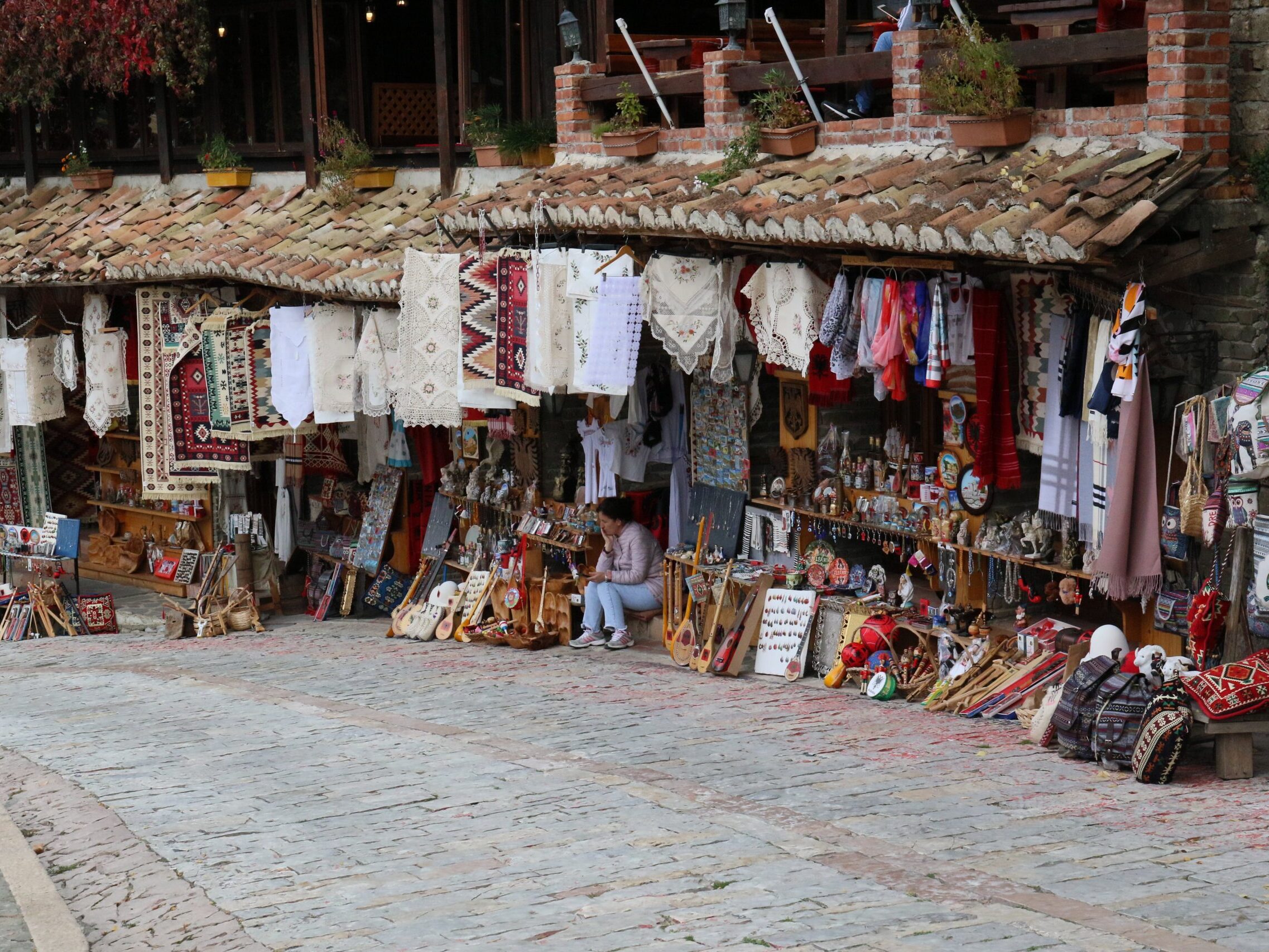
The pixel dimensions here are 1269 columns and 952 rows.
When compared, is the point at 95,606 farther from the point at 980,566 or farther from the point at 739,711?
the point at 980,566

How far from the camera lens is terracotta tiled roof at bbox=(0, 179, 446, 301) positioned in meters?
13.2

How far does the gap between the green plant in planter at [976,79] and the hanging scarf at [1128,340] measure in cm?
141

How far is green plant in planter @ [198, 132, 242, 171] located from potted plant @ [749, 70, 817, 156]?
6.91m

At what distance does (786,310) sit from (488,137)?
14.4 feet

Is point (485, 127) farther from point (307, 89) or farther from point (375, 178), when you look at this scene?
point (307, 89)

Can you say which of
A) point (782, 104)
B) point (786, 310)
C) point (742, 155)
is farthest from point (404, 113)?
point (786, 310)

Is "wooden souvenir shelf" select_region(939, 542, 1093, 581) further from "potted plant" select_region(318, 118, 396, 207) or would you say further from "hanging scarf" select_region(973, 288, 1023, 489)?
"potted plant" select_region(318, 118, 396, 207)

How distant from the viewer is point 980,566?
10.2m

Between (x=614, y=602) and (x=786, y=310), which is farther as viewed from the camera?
(x=614, y=602)

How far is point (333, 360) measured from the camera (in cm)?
1368

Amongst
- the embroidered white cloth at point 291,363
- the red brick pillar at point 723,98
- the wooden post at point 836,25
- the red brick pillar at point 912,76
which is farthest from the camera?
the embroidered white cloth at point 291,363

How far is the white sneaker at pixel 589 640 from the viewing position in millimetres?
12938

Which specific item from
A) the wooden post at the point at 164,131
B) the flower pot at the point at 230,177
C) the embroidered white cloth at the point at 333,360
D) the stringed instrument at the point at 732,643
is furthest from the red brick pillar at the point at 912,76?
the wooden post at the point at 164,131

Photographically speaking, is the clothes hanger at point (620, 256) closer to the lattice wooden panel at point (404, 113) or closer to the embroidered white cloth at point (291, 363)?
the embroidered white cloth at point (291, 363)
